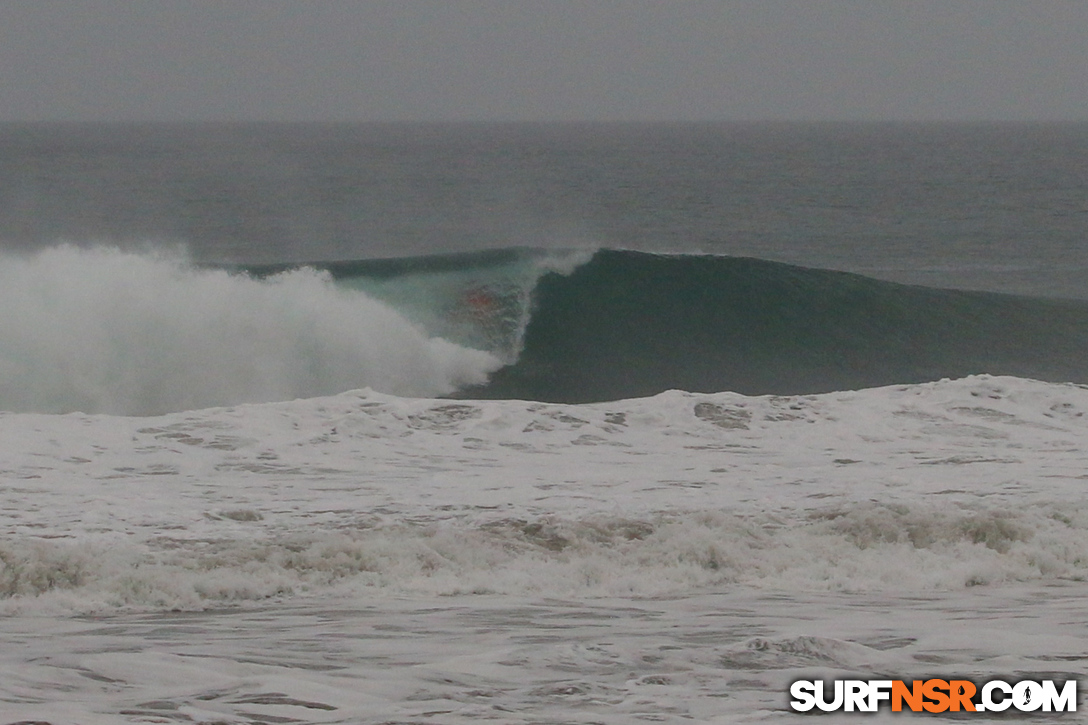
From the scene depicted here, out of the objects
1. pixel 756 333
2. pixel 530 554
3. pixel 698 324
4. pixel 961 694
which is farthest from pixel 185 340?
pixel 961 694

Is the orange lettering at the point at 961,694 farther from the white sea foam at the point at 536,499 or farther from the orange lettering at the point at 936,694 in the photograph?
the white sea foam at the point at 536,499

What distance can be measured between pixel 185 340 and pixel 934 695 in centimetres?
1114

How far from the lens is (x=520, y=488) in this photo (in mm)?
9266

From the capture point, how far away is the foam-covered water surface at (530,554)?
18.6 feet

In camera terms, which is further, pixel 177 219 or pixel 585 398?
pixel 177 219

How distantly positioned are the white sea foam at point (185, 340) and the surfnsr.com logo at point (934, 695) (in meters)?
9.54

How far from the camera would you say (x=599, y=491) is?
924cm

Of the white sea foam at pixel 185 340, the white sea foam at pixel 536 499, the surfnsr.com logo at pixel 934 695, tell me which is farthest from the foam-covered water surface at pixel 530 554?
the white sea foam at pixel 185 340

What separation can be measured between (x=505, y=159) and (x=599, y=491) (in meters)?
94.8

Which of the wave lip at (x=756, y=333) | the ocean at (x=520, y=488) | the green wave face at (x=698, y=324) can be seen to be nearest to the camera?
the ocean at (x=520, y=488)

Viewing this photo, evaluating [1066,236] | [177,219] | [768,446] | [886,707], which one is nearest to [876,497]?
[768,446]

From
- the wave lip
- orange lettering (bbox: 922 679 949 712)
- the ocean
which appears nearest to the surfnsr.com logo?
orange lettering (bbox: 922 679 949 712)

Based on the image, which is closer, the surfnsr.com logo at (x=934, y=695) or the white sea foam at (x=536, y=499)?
the surfnsr.com logo at (x=934, y=695)

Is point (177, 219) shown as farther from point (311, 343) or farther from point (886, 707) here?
point (886, 707)
